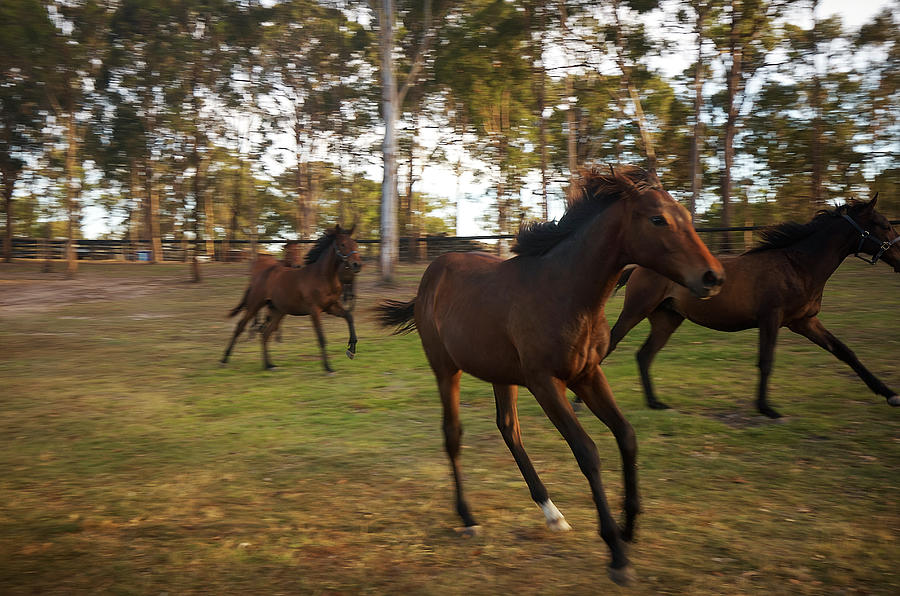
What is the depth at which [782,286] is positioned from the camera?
682 centimetres

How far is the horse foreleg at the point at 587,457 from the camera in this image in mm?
3549

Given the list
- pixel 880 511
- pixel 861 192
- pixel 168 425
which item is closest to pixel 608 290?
pixel 880 511

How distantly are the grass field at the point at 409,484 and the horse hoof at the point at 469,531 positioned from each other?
0.26 feet

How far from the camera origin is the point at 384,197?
867 inches

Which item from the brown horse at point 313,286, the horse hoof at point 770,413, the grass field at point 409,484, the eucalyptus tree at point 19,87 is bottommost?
the grass field at point 409,484

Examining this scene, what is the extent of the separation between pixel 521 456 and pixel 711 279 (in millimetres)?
1804

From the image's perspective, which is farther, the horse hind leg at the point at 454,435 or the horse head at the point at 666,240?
the horse hind leg at the point at 454,435

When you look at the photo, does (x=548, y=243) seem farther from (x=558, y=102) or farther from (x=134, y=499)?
(x=558, y=102)

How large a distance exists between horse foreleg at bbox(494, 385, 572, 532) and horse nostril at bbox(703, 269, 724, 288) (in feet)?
5.03

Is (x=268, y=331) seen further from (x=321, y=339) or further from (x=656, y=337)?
(x=656, y=337)

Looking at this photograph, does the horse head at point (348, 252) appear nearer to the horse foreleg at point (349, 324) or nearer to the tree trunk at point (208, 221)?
the horse foreleg at point (349, 324)

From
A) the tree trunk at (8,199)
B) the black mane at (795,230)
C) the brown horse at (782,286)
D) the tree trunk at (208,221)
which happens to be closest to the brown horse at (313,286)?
the brown horse at (782,286)

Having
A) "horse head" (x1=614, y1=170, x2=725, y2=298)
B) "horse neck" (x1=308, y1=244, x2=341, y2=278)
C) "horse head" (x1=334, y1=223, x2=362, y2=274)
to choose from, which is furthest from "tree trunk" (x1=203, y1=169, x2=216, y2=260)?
"horse head" (x1=614, y1=170, x2=725, y2=298)

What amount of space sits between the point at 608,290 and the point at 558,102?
28019 mm
